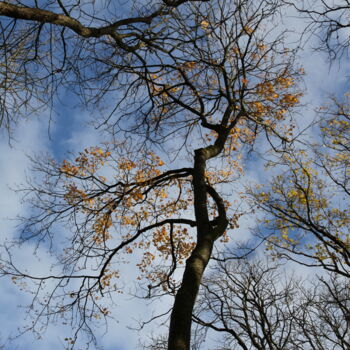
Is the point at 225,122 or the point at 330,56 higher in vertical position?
the point at 225,122

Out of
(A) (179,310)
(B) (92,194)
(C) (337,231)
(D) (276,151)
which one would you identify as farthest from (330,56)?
(C) (337,231)

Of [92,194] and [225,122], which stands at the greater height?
[225,122]

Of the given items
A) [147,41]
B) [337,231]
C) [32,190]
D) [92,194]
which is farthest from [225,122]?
[337,231]

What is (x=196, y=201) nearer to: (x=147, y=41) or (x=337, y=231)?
(x=147, y=41)

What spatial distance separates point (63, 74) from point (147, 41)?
1.69 metres

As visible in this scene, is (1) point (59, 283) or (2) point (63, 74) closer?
(2) point (63, 74)

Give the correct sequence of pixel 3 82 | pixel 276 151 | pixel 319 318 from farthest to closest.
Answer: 1. pixel 319 318
2. pixel 276 151
3. pixel 3 82

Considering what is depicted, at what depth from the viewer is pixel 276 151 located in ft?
26.4

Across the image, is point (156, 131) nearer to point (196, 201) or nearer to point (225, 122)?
point (225, 122)

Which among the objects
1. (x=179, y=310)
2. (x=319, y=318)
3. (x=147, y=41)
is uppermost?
(x=147, y=41)

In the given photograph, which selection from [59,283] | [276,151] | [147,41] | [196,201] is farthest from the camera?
[276,151]

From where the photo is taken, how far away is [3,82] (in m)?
3.92

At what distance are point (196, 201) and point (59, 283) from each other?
345 cm

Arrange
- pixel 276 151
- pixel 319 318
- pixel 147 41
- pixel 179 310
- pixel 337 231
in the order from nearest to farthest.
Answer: pixel 179 310 < pixel 147 41 < pixel 276 151 < pixel 337 231 < pixel 319 318
